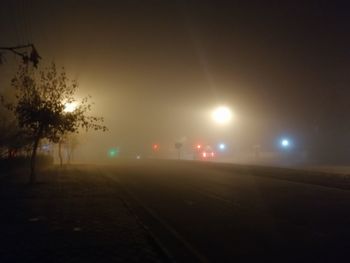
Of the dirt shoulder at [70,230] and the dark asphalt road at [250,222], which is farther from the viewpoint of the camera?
the dark asphalt road at [250,222]

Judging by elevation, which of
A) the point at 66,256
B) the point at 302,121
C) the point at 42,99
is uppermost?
the point at 302,121

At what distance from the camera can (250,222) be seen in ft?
47.8

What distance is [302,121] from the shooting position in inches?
3652

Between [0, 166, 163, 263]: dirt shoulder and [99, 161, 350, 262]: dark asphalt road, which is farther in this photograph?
[99, 161, 350, 262]: dark asphalt road

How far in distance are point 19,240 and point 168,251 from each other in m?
4.23

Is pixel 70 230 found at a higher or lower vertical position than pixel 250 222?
lower

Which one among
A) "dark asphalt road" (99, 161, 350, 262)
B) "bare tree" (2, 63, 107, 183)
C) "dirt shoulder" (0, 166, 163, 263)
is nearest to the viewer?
"dirt shoulder" (0, 166, 163, 263)

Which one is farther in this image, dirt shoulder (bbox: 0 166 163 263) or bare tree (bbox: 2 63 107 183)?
bare tree (bbox: 2 63 107 183)

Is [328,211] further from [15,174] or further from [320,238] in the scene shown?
[15,174]

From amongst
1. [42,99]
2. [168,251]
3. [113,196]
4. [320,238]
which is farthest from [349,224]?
[42,99]

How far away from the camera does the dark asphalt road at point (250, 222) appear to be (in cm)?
1048

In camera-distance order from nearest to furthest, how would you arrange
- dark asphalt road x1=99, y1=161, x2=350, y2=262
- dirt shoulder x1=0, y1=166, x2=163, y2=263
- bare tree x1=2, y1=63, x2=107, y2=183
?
dirt shoulder x1=0, y1=166, x2=163, y2=263
dark asphalt road x1=99, y1=161, x2=350, y2=262
bare tree x1=2, y1=63, x2=107, y2=183

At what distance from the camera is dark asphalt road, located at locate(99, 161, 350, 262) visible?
34.4 feet

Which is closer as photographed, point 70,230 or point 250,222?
point 70,230
